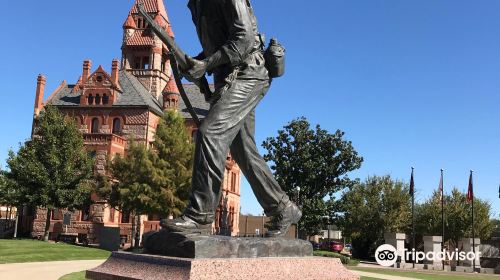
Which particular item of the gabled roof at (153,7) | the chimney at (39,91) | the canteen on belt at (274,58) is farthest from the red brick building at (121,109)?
the canteen on belt at (274,58)

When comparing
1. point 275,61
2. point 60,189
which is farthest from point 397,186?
point 275,61

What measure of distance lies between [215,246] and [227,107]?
1.42m

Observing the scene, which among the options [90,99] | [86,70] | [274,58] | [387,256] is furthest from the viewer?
[86,70]

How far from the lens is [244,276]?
4188 mm

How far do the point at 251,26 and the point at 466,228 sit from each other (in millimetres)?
46086

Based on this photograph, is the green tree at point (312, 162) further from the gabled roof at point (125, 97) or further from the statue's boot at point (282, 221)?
the statue's boot at point (282, 221)

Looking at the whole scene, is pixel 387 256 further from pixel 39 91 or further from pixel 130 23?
pixel 130 23

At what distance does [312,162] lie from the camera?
134 ft

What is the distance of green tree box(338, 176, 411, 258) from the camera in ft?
137

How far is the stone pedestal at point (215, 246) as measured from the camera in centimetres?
417

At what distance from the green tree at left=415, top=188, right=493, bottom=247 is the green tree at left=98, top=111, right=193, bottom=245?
83.7ft

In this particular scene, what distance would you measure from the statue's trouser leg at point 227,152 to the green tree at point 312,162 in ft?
114

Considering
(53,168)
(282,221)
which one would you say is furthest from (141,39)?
(282,221)

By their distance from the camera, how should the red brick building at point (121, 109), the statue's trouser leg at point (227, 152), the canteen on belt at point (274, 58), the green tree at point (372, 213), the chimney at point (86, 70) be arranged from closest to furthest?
the statue's trouser leg at point (227, 152)
the canteen on belt at point (274, 58)
the green tree at point (372, 213)
the red brick building at point (121, 109)
the chimney at point (86, 70)
